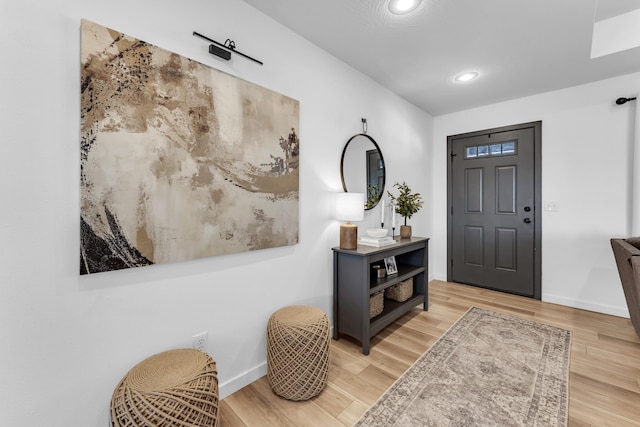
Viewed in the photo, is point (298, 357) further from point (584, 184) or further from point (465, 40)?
point (584, 184)

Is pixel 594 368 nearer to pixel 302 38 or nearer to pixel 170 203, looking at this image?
pixel 170 203

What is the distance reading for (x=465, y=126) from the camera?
3.78 meters

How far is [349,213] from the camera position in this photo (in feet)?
7.30

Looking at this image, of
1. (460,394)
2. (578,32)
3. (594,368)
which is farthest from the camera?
(578,32)

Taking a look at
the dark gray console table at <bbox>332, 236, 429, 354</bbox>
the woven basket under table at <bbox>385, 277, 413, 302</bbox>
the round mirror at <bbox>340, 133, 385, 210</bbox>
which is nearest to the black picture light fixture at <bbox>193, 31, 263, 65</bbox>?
the round mirror at <bbox>340, 133, 385, 210</bbox>

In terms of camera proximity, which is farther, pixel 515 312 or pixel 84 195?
pixel 515 312

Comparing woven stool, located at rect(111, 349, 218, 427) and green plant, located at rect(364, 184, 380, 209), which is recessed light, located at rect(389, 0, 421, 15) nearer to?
green plant, located at rect(364, 184, 380, 209)

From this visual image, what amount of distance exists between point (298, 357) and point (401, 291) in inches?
56.3

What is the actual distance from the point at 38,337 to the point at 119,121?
0.93m

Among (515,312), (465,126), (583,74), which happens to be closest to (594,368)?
(515,312)

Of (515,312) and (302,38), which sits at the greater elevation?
(302,38)

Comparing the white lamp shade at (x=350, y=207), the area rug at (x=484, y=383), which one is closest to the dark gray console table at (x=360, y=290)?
the white lamp shade at (x=350, y=207)

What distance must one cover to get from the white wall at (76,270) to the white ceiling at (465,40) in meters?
0.43

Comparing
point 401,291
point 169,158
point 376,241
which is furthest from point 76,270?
point 401,291
